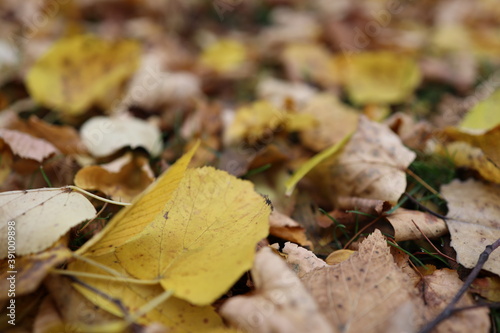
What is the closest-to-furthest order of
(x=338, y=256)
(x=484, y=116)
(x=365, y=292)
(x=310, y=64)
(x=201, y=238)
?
(x=365, y=292) < (x=201, y=238) < (x=338, y=256) < (x=484, y=116) < (x=310, y=64)

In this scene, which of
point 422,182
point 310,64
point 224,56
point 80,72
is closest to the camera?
point 422,182

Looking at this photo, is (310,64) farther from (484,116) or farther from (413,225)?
(413,225)

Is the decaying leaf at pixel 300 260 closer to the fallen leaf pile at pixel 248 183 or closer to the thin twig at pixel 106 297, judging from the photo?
the fallen leaf pile at pixel 248 183

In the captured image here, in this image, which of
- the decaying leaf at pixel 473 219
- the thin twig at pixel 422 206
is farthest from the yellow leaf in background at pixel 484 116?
the thin twig at pixel 422 206

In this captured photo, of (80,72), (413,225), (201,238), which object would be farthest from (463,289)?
(80,72)

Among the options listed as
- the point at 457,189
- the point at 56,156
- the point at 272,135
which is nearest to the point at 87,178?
the point at 56,156

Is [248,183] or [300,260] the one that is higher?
[248,183]

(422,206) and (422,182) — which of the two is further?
(422,182)

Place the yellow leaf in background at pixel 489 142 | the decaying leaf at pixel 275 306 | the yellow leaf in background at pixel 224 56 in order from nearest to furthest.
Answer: the decaying leaf at pixel 275 306 < the yellow leaf in background at pixel 489 142 < the yellow leaf in background at pixel 224 56
